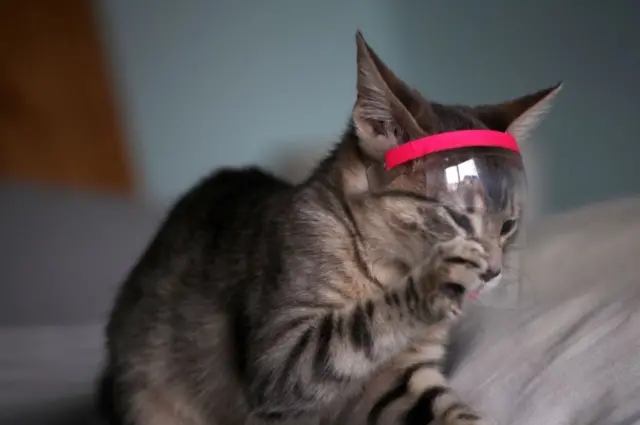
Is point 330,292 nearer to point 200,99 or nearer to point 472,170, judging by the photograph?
point 472,170

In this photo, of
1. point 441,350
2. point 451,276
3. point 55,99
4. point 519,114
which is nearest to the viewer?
point 451,276

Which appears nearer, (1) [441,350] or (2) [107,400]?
(1) [441,350]

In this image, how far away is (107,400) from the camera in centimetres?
115

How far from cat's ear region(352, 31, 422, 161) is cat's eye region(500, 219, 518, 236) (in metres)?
0.17

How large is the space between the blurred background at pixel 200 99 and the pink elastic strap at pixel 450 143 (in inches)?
34.1

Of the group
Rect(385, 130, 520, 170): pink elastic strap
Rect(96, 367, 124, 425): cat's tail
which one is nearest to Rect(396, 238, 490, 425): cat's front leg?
Rect(385, 130, 520, 170): pink elastic strap

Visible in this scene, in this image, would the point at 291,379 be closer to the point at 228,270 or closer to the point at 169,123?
the point at 228,270

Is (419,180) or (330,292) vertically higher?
(419,180)

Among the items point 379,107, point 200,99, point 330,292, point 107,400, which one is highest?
point 379,107

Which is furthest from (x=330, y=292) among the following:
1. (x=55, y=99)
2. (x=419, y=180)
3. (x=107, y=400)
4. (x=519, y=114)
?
(x=55, y=99)

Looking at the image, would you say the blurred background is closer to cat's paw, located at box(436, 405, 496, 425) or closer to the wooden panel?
the wooden panel

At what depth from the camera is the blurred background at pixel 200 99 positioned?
1.50 metres

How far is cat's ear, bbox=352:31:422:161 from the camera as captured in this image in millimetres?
804

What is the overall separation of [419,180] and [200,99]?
35.6 inches
